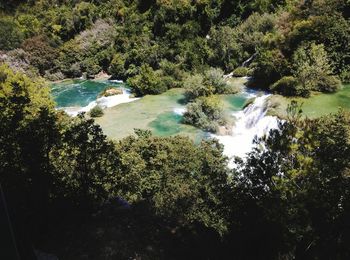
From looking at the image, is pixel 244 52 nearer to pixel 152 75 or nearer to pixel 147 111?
pixel 152 75

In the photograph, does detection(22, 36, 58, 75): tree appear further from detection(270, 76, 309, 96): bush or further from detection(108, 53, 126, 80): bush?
detection(270, 76, 309, 96): bush

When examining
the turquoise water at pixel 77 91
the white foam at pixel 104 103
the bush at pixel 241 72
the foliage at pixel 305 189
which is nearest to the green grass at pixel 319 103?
the bush at pixel 241 72

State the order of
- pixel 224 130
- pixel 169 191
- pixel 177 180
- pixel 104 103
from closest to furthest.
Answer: pixel 169 191
pixel 177 180
pixel 224 130
pixel 104 103

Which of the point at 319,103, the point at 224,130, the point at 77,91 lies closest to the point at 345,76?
the point at 319,103

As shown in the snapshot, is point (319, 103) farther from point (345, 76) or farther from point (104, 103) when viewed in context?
Answer: point (104, 103)

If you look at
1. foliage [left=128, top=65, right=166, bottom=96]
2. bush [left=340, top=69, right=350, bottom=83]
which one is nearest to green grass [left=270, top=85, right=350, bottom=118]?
bush [left=340, top=69, right=350, bottom=83]

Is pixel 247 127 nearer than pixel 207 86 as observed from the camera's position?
Yes

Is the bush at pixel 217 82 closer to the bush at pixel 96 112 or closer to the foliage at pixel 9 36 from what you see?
the bush at pixel 96 112
